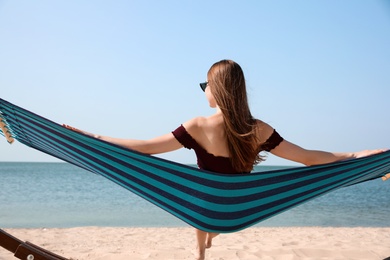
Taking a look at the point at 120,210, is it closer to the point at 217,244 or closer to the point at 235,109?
the point at 217,244

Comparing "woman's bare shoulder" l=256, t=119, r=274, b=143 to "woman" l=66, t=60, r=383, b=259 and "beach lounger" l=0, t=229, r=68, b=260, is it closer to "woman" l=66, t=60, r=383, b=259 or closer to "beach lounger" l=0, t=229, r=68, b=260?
"woman" l=66, t=60, r=383, b=259

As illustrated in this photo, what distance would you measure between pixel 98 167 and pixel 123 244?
132 inches

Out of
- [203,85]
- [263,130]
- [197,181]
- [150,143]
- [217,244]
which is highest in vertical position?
[203,85]

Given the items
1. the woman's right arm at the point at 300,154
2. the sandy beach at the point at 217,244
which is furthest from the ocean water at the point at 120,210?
the woman's right arm at the point at 300,154

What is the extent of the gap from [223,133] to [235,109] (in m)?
0.12

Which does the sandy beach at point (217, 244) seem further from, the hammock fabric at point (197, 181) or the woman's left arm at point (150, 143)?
the woman's left arm at point (150, 143)

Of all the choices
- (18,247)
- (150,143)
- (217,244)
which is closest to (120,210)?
(217,244)

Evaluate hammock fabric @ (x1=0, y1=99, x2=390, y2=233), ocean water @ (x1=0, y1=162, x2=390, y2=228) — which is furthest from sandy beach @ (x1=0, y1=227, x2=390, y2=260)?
hammock fabric @ (x1=0, y1=99, x2=390, y2=233)

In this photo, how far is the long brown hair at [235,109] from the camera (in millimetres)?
2141

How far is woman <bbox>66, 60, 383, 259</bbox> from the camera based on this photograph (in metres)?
2.14

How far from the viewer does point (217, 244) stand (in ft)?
16.4

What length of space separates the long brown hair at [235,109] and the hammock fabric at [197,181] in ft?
0.51

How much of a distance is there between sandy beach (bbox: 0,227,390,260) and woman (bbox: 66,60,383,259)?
203cm

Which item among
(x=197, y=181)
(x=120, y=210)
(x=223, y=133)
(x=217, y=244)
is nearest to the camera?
(x=197, y=181)
